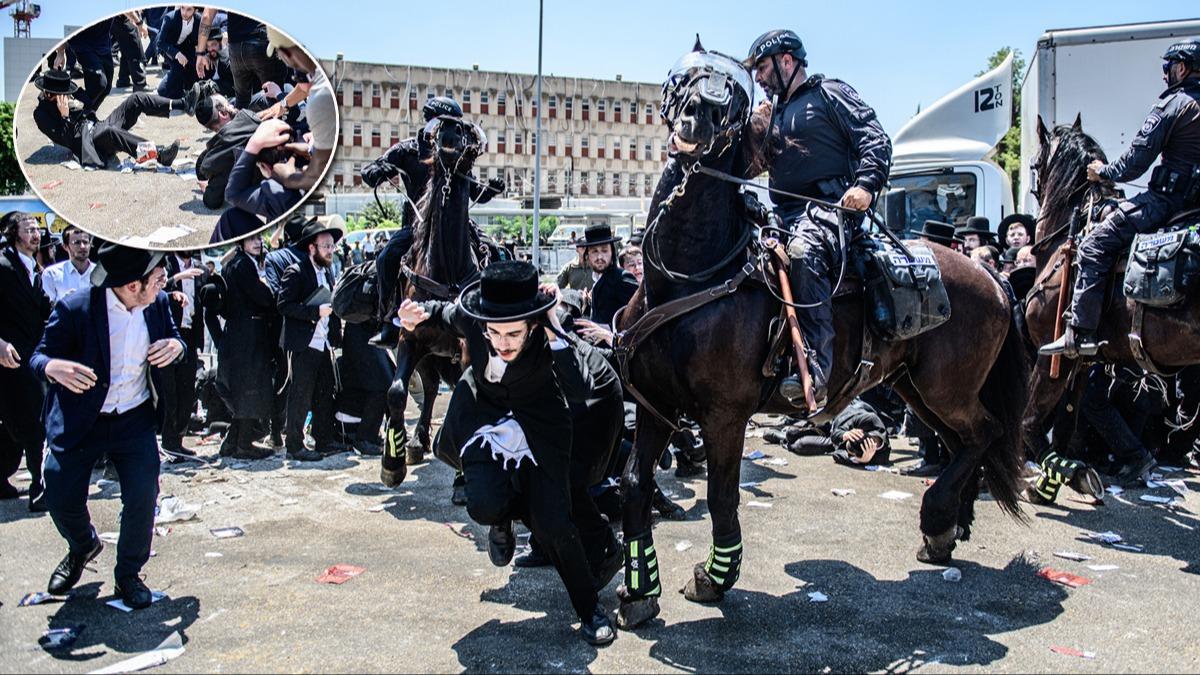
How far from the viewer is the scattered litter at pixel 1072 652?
4.85 metres

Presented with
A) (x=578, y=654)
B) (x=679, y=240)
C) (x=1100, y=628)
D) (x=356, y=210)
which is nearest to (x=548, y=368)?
(x=679, y=240)

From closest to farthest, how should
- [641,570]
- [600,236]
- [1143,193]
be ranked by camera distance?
[641,570] < [1143,193] < [600,236]

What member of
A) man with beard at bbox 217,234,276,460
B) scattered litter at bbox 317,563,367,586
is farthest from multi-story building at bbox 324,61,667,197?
scattered litter at bbox 317,563,367,586

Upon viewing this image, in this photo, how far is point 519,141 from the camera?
87.8 meters

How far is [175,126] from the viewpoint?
374 cm

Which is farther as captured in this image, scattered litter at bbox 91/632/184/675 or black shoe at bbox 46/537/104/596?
black shoe at bbox 46/537/104/596

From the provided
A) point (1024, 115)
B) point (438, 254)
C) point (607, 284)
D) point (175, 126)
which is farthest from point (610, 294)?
point (1024, 115)

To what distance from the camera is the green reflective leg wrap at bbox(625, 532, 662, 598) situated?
5270 millimetres

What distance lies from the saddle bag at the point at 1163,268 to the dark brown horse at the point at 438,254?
15.5 feet

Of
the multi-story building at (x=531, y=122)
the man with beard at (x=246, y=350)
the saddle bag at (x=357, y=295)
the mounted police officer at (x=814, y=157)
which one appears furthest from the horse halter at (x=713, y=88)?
the multi-story building at (x=531, y=122)

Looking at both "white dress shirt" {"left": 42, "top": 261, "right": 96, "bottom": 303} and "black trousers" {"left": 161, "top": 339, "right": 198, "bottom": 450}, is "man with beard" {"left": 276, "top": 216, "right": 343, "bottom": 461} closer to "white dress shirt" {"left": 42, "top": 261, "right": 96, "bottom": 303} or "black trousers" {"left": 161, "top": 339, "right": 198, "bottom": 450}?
"black trousers" {"left": 161, "top": 339, "right": 198, "bottom": 450}

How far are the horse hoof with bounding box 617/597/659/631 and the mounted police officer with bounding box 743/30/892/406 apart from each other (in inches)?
54.9

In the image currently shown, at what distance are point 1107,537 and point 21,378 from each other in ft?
26.4

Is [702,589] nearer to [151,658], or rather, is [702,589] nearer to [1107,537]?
[151,658]
